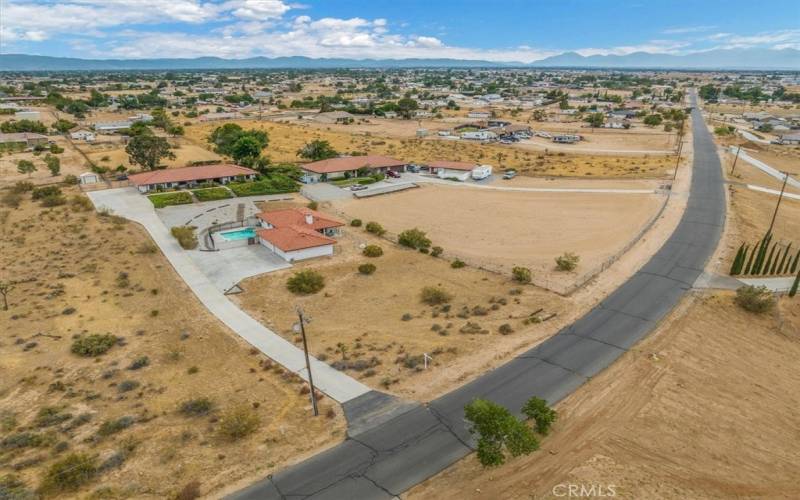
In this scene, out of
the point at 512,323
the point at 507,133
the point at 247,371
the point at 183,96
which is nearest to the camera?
the point at 247,371

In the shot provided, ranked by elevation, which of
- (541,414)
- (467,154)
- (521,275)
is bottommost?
(467,154)

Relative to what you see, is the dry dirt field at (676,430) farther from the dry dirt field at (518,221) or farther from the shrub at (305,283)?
the shrub at (305,283)

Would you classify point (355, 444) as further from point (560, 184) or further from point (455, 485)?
point (560, 184)

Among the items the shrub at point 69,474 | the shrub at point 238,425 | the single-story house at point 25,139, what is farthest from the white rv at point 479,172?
the single-story house at point 25,139

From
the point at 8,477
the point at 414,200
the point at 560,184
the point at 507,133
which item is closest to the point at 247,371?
the point at 8,477

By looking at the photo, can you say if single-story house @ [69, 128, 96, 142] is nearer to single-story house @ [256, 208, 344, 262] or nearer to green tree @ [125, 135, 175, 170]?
green tree @ [125, 135, 175, 170]

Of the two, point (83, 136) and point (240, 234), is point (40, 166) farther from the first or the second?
point (240, 234)

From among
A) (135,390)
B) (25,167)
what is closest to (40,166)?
(25,167)
